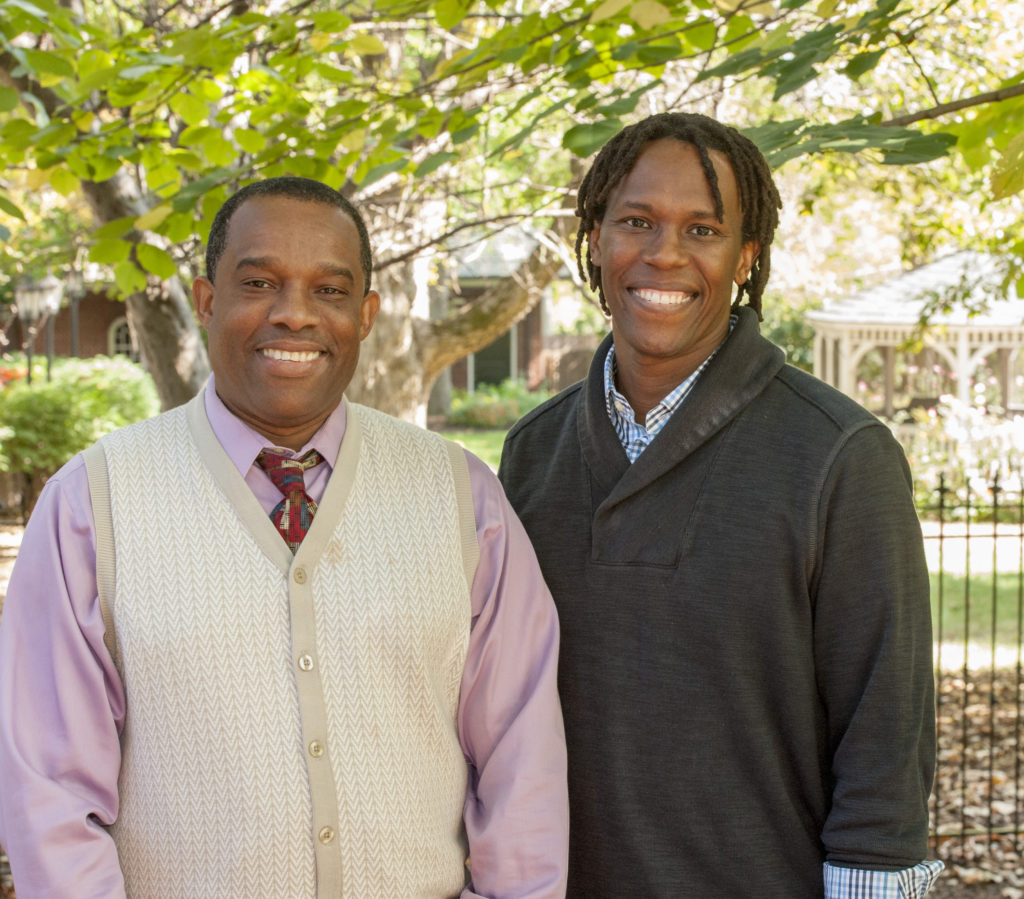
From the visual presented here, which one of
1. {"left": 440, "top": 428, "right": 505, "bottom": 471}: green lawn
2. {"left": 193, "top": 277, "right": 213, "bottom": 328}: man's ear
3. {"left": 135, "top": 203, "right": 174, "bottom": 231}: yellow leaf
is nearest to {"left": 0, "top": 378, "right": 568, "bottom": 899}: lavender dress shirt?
{"left": 193, "top": 277, "right": 213, "bottom": 328}: man's ear

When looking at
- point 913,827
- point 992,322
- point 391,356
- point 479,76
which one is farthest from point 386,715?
point 992,322

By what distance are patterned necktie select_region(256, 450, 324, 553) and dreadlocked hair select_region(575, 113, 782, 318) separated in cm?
89

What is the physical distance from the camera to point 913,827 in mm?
2055

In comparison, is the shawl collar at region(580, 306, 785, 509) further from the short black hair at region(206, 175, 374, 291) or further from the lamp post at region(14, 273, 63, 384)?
the lamp post at region(14, 273, 63, 384)

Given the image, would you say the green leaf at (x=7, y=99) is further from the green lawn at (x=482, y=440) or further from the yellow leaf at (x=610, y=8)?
the green lawn at (x=482, y=440)

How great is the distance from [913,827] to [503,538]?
0.93 m

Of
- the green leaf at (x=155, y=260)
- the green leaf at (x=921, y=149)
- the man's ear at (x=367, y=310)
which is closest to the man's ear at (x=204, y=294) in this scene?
the man's ear at (x=367, y=310)

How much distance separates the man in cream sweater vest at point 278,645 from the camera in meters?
1.98

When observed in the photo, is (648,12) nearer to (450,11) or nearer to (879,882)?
(450,11)

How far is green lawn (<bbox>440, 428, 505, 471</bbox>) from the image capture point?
1847cm

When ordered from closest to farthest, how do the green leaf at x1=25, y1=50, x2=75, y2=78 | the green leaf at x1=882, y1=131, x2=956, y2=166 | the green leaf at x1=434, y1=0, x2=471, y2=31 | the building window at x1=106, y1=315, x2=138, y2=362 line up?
the green leaf at x1=882, y1=131, x2=956, y2=166 → the green leaf at x1=25, y1=50, x2=75, y2=78 → the green leaf at x1=434, y1=0, x2=471, y2=31 → the building window at x1=106, y1=315, x2=138, y2=362

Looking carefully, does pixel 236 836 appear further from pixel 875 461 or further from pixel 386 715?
pixel 875 461

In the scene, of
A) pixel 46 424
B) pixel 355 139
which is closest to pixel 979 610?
pixel 355 139

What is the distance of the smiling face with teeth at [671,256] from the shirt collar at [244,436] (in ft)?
2.12
